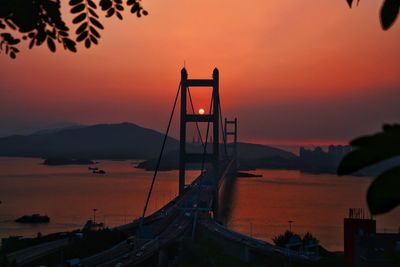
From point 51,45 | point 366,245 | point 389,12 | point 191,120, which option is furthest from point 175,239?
point 389,12

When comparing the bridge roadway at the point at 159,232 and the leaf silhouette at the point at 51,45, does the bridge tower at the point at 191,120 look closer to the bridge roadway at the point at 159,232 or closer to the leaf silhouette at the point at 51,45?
the bridge roadway at the point at 159,232

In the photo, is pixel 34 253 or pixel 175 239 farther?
pixel 175 239

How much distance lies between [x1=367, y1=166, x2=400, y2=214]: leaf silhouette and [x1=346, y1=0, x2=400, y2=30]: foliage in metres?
0.20

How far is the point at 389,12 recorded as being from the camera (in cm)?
61

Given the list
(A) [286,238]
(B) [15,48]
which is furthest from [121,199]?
(B) [15,48]

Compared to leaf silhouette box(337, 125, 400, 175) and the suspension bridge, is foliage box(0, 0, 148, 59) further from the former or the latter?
the suspension bridge

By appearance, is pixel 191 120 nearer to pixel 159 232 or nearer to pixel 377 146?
pixel 159 232

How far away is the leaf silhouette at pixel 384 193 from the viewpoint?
44 centimetres

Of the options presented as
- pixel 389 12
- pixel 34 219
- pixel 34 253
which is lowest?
pixel 34 219

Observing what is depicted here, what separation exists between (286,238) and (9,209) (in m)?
19.0

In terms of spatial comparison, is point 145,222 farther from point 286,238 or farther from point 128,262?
point 128,262

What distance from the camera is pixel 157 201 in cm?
3659

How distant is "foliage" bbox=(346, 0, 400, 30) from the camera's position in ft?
1.93

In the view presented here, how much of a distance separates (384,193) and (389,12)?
0.26 meters
